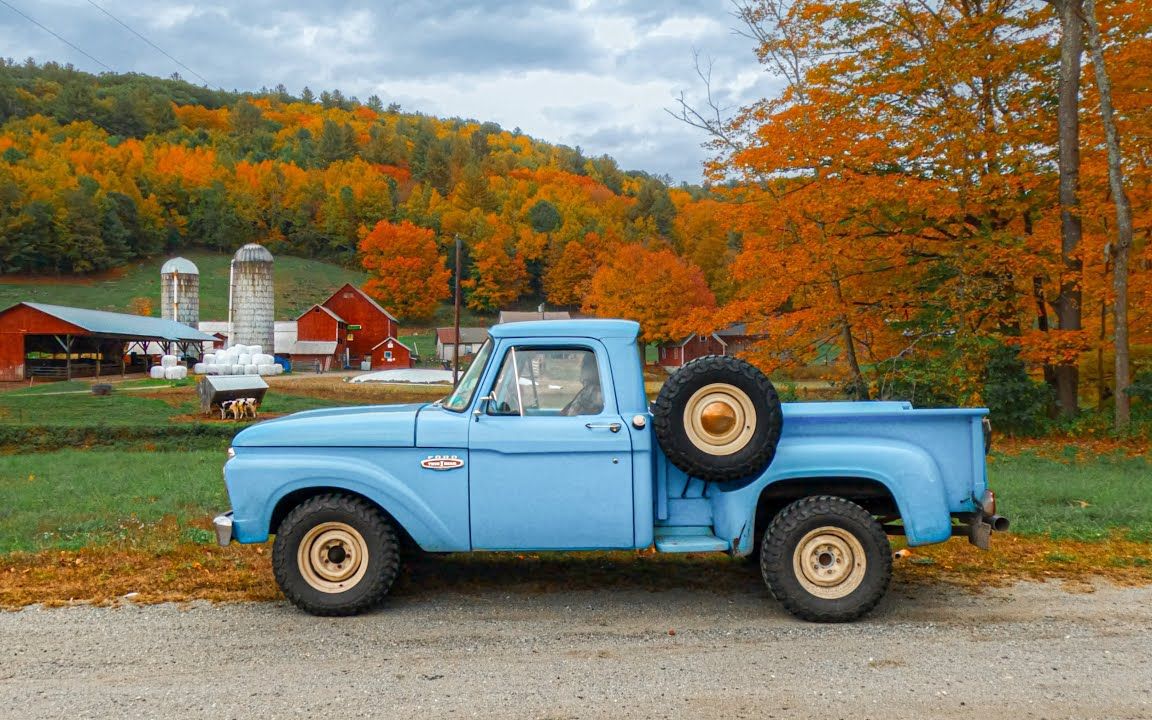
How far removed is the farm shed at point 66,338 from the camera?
44375mm

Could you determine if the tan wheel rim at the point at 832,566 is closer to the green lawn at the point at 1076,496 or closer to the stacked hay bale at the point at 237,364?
the green lawn at the point at 1076,496

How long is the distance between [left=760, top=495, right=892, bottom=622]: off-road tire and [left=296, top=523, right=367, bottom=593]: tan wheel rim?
9.72 feet

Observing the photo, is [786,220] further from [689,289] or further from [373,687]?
[689,289]

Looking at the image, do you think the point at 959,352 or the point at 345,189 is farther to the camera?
the point at 345,189

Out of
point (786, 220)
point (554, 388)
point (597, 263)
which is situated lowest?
point (554, 388)

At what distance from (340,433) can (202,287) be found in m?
104

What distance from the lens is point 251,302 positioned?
2557 inches

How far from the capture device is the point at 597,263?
320ft

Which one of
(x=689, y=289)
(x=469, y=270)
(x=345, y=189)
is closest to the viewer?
(x=689, y=289)

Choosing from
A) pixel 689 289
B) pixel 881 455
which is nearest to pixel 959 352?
pixel 881 455

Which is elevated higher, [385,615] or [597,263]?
[597,263]

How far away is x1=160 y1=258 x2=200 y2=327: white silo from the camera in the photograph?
226 feet

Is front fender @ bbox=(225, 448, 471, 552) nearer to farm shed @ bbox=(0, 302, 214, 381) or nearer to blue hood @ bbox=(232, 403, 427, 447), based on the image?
blue hood @ bbox=(232, 403, 427, 447)

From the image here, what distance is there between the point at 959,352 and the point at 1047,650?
15762 mm
